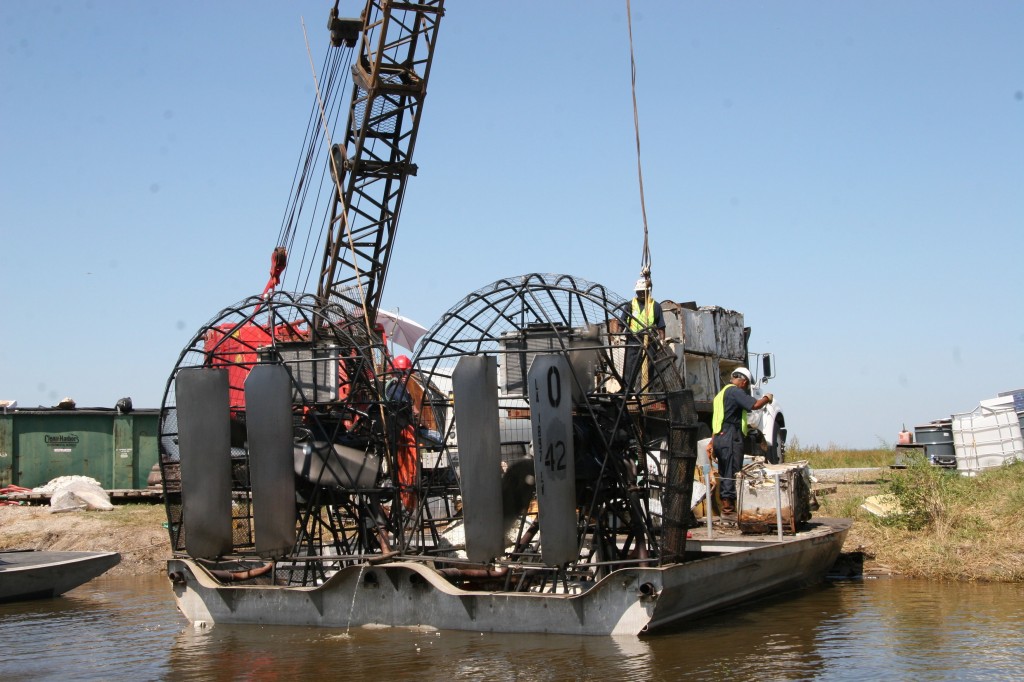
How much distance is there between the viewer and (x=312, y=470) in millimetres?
11820

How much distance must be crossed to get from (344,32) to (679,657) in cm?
1936

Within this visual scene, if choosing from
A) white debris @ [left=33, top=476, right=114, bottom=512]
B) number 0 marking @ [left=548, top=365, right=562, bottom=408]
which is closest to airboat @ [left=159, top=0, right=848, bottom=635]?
number 0 marking @ [left=548, top=365, right=562, bottom=408]

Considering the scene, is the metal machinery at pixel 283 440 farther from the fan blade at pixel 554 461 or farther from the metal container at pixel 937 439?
the metal container at pixel 937 439

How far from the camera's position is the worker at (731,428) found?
1359 cm

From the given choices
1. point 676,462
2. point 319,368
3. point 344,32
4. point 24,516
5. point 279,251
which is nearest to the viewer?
point 676,462

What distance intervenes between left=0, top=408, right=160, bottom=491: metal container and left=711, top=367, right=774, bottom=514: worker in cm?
1513

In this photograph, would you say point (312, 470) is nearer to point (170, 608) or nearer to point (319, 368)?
point (319, 368)

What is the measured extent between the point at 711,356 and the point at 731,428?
5.99 m

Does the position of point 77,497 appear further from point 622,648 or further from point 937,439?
point 937,439

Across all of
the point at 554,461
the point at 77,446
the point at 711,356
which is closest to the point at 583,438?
the point at 554,461

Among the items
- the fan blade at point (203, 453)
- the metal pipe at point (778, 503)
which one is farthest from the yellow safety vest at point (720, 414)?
the fan blade at point (203, 453)

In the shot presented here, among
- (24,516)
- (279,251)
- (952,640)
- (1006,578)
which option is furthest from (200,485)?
(279,251)

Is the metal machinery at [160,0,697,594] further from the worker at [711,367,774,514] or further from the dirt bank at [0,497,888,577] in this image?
the dirt bank at [0,497,888,577]

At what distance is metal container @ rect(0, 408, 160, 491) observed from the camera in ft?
78.2
